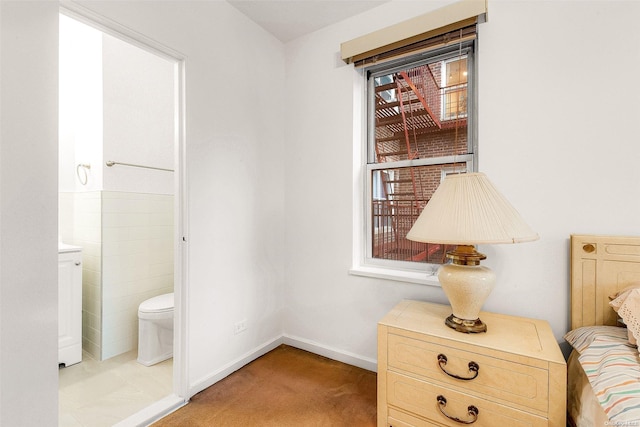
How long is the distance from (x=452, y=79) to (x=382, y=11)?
68 cm

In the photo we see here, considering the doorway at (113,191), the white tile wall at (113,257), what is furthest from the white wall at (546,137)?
the white tile wall at (113,257)

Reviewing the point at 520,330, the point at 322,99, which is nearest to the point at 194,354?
the point at 520,330

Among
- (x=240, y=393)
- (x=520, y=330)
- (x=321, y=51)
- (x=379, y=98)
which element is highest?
(x=321, y=51)

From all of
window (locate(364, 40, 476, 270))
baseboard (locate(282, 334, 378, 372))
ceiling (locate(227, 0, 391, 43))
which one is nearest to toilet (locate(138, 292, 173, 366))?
baseboard (locate(282, 334, 378, 372))

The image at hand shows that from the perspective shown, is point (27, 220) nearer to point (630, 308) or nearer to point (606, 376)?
point (606, 376)

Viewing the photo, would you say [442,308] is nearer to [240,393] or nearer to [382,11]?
[240,393]

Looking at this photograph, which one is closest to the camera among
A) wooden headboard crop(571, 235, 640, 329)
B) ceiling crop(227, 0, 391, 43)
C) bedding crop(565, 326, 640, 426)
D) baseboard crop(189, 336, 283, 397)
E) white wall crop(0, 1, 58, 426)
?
white wall crop(0, 1, 58, 426)

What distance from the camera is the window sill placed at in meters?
1.89

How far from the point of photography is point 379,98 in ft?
7.51

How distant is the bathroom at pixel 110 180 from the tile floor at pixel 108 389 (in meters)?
0.15

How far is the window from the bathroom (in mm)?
1647

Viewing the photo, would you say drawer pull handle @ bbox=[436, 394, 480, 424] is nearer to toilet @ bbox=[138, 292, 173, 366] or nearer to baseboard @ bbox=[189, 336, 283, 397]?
baseboard @ bbox=[189, 336, 283, 397]

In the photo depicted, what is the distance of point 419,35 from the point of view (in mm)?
1883

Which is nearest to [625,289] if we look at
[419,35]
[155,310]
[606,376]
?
[606,376]
